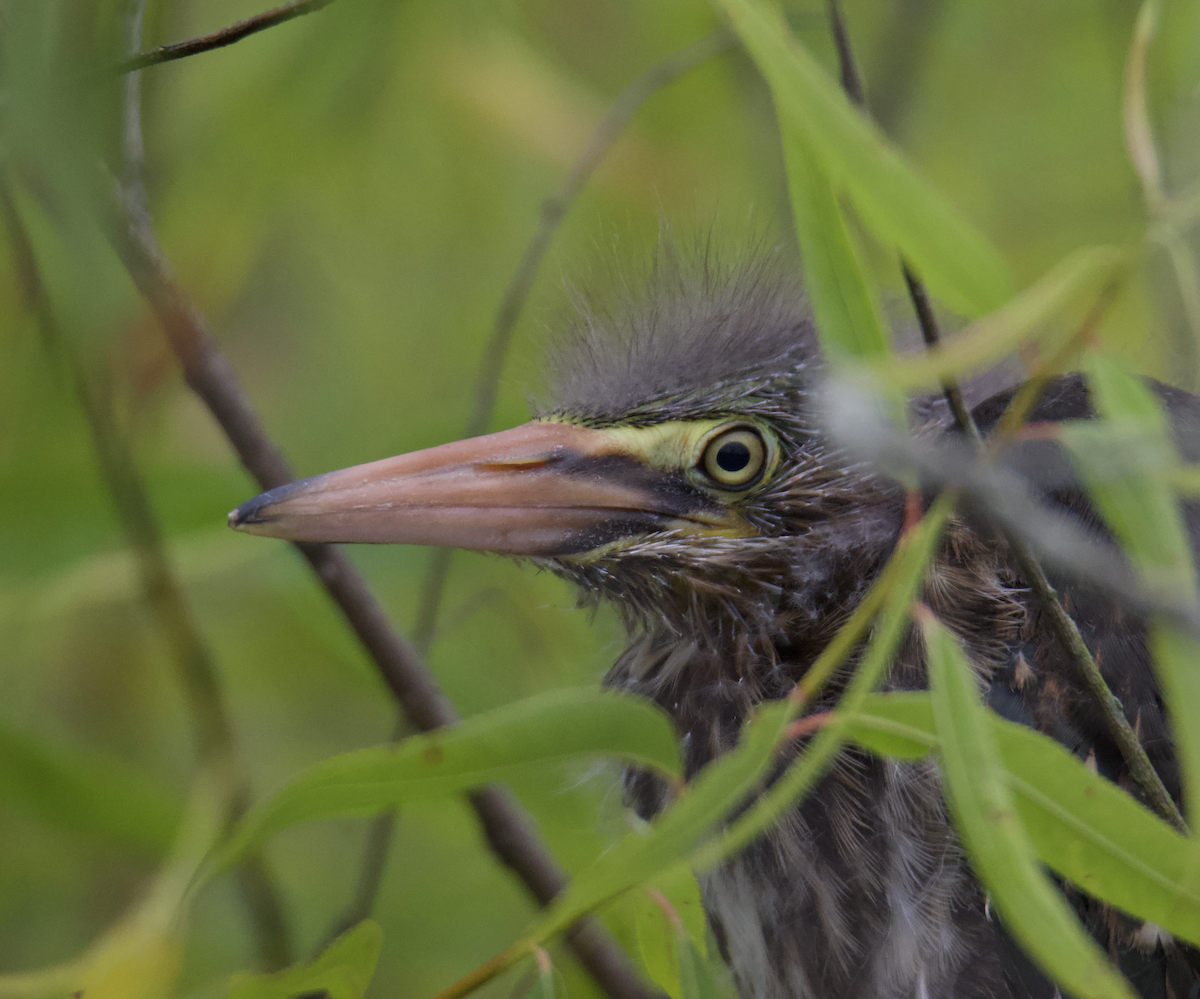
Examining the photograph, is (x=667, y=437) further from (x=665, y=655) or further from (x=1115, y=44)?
(x=1115, y=44)

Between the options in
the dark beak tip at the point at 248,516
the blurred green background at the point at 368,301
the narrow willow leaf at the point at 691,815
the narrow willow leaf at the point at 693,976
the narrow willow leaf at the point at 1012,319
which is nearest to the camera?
the narrow willow leaf at the point at 1012,319

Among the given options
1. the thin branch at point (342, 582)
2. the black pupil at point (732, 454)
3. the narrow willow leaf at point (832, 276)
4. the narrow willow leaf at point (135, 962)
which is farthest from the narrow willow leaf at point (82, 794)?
the narrow willow leaf at point (832, 276)

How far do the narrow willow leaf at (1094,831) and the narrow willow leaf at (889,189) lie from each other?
8.8 inches

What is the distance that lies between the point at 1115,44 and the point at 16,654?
1.80 m

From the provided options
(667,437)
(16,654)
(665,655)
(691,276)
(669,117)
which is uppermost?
(669,117)

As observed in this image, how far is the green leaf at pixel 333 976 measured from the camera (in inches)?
28.6

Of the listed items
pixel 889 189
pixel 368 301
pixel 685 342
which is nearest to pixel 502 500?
pixel 685 342

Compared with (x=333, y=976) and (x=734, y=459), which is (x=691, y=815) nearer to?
(x=333, y=976)

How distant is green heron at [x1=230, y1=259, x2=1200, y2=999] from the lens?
3.28 ft

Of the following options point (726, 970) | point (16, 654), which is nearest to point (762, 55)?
point (726, 970)

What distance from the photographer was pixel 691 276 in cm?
131

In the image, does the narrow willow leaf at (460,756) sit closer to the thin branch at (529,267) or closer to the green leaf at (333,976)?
the green leaf at (333,976)

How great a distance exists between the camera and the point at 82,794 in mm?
1195

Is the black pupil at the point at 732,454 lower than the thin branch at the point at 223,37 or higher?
lower
